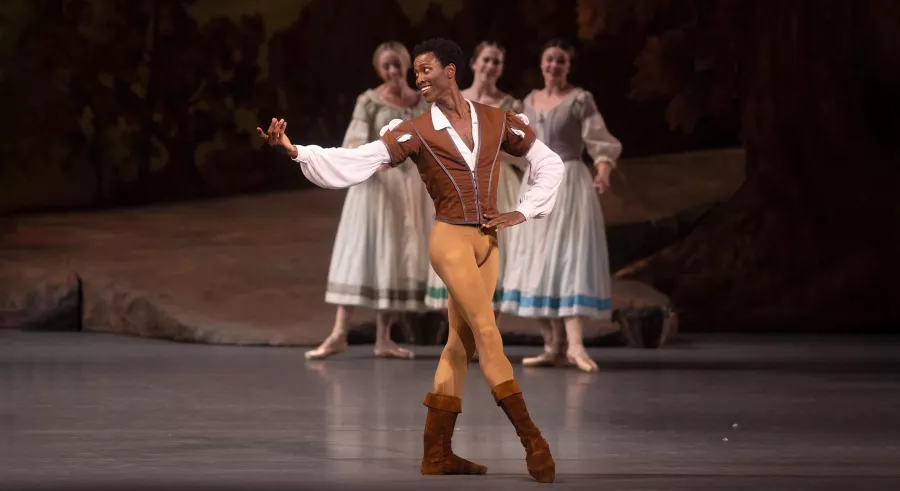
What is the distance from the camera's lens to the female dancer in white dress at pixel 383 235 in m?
8.71

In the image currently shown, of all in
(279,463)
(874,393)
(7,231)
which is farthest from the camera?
(7,231)

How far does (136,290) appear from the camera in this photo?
10.4m

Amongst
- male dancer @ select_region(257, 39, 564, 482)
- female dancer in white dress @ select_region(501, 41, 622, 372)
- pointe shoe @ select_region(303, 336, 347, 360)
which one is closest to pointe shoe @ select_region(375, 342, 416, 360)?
pointe shoe @ select_region(303, 336, 347, 360)

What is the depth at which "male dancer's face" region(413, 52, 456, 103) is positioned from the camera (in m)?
4.87

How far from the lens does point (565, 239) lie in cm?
847

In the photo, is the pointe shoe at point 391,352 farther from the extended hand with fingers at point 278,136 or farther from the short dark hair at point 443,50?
the extended hand with fingers at point 278,136

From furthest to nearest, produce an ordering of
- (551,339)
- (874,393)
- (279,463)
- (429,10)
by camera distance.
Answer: (429,10)
(551,339)
(874,393)
(279,463)

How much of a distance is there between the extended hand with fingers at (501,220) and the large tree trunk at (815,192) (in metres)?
6.90

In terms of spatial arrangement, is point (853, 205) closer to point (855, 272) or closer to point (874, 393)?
point (855, 272)

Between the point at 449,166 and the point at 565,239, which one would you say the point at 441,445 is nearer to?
the point at 449,166

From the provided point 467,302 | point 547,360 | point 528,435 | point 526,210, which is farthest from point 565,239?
point 528,435

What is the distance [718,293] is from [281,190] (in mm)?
4826

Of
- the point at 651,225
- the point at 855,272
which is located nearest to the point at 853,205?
the point at 855,272

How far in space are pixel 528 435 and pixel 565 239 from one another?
391cm
